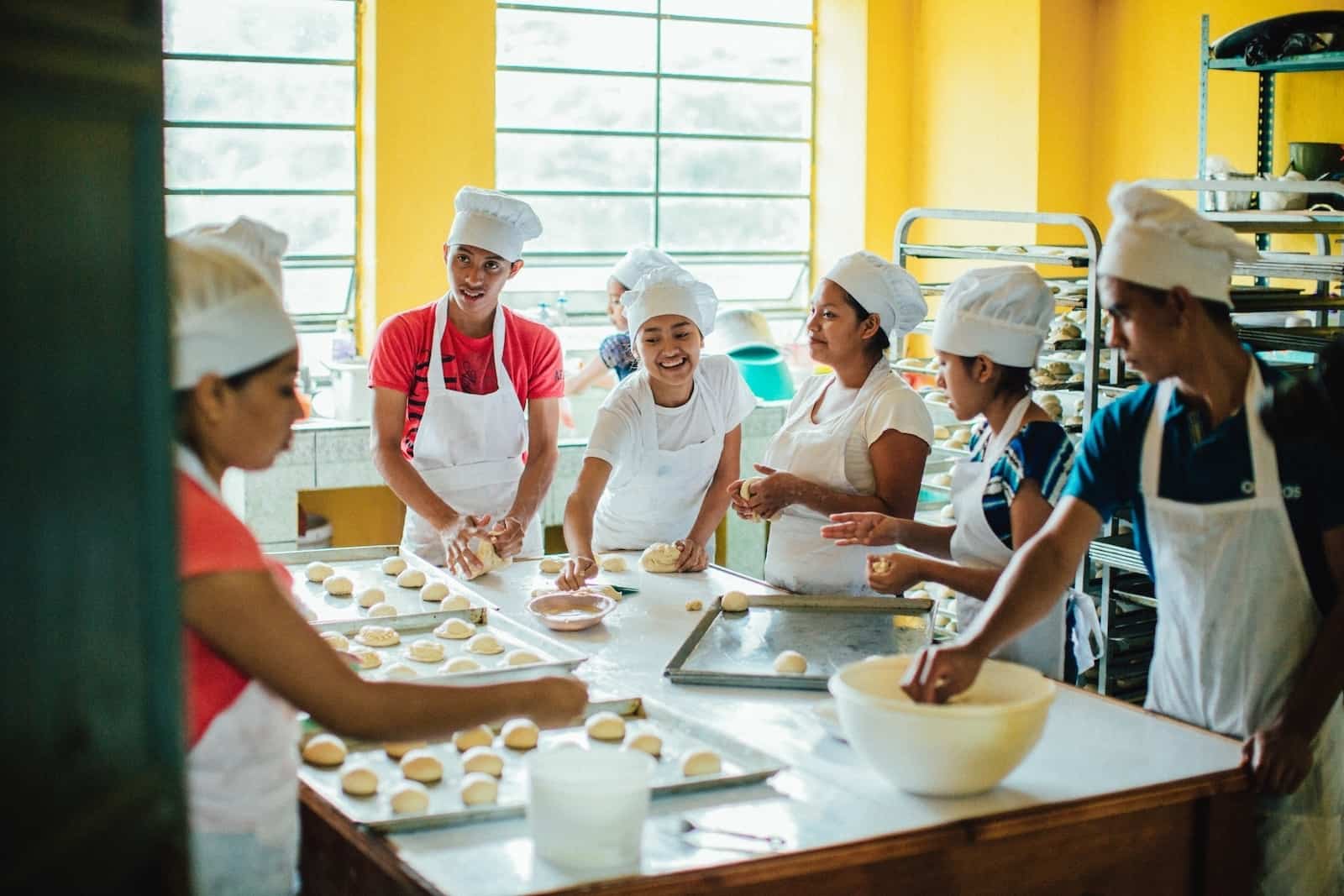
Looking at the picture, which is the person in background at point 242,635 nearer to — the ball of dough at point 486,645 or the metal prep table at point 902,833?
the metal prep table at point 902,833

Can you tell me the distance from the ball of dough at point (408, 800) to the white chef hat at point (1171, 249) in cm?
124

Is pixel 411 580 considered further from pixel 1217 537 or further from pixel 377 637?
pixel 1217 537

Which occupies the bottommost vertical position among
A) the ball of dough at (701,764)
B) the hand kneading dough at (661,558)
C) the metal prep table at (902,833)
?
the metal prep table at (902,833)

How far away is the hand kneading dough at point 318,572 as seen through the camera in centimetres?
325

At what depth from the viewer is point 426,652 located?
8.79 feet

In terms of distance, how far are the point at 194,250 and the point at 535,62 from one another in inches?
213

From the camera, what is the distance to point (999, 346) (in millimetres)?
2654

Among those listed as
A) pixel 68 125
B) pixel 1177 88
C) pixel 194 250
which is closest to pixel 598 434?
pixel 194 250

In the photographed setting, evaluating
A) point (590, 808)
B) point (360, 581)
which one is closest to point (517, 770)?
point (590, 808)

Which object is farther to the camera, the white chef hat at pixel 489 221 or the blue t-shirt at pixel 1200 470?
the white chef hat at pixel 489 221

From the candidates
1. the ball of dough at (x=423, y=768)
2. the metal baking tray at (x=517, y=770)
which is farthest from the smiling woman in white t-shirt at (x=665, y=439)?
the ball of dough at (x=423, y=768)

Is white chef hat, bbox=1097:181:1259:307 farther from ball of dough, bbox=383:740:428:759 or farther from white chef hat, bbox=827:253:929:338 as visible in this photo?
ball of dough, bbox=383:740:428:759

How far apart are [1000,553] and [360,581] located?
58.6 inches

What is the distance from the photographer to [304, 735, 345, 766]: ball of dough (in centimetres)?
209
